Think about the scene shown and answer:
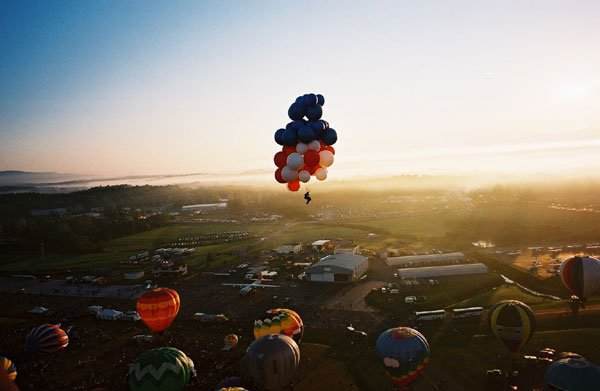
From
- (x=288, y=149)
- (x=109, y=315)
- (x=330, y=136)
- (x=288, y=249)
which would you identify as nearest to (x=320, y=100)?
(x=330, y=136)

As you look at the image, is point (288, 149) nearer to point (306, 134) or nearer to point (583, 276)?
point (306, 134)

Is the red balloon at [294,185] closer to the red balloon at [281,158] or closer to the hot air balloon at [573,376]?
the red balloon at [281,158]

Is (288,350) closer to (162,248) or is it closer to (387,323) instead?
(387,323)

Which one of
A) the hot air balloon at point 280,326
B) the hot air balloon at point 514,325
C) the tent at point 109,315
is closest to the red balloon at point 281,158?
the hot air balloon at point 280,326

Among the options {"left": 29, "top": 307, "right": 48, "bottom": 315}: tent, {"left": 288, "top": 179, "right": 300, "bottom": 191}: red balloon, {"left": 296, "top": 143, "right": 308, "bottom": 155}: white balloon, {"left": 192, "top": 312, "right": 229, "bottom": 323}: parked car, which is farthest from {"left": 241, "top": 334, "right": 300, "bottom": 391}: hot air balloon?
{"left": 29, "top": 307, "right": 48, "bottom": 315}: tent

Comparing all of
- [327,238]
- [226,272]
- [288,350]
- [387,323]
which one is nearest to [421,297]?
[387,323]
